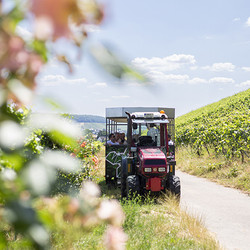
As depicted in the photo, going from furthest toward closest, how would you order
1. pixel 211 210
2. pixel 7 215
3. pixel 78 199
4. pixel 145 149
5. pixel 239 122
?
pixel 239 122 < pixel 145 149 < pixel 211 210 < pixel 78 199 < pixel 7 215

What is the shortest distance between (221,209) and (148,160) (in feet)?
5.76

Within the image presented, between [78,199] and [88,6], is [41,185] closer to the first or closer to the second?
[78,199]

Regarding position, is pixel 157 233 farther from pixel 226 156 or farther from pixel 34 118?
pixel 226 156

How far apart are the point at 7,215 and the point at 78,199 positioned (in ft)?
0.45

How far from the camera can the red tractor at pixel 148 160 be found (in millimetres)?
6609

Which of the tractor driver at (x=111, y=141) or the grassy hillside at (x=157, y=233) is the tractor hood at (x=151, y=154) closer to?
the grassy hillside at (x=157, y=233)

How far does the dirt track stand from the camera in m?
4.98

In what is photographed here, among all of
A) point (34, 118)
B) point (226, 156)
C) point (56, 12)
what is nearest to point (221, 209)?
point (226, 156)

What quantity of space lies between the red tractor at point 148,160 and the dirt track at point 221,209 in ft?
2.27

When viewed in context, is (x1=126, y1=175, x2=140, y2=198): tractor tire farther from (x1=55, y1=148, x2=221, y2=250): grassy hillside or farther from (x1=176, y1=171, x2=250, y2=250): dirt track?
(x1=176, y1=171, x2=250, y2=250): dirt track

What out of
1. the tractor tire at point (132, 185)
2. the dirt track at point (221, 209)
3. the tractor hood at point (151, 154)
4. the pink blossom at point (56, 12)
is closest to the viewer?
the pink blossom at point (56, 12)

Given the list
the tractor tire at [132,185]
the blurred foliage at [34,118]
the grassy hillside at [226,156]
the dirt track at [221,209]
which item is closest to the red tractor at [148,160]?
the tractor tire at [132,185]

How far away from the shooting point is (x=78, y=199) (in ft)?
1.65

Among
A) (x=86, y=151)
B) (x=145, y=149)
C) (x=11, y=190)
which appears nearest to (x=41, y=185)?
(x=11, y=190)
